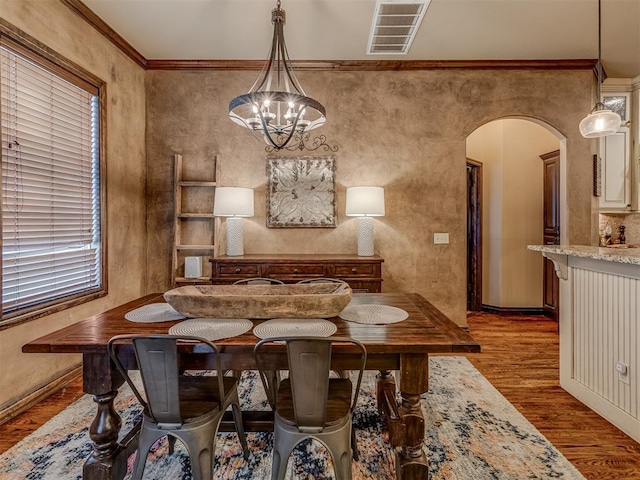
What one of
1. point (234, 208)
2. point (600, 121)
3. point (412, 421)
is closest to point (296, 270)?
point (234, 208)

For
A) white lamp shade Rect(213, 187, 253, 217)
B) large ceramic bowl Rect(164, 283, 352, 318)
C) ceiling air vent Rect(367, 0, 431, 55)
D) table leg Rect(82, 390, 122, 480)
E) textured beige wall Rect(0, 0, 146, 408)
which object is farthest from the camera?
white lamp shade Rect(213, 187, 253, 217)

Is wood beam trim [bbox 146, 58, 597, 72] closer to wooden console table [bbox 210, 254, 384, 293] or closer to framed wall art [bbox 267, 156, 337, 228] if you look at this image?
framed wall art [bbox 267, 156, 337, 228]

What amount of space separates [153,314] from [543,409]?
2.62 metres

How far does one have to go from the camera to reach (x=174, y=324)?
1.73m

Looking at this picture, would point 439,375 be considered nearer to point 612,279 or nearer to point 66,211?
point 612,279

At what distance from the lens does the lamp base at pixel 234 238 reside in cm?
369

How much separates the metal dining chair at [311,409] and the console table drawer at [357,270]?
6.25 feet

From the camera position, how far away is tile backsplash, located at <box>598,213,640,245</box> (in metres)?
4.02

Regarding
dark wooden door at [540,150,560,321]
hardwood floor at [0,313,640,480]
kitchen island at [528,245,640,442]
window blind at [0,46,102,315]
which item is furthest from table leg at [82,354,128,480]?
dark wooden door at [540,150,560,321]

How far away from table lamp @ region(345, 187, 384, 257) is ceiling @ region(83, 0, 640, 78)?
1.48 m

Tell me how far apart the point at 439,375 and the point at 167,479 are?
6.99 ft

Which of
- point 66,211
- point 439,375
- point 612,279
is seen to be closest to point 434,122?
point 612,279

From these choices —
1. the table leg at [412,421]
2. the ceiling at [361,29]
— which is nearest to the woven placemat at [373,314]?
the table leg at [412,421]

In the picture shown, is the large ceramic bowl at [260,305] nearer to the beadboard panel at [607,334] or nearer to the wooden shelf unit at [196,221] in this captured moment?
the beadboard panel at [607,334]
